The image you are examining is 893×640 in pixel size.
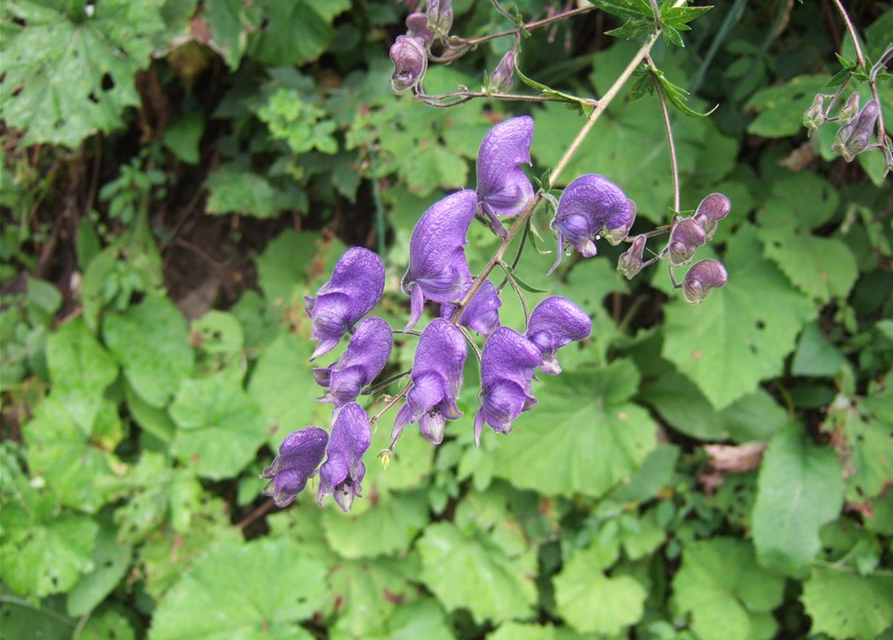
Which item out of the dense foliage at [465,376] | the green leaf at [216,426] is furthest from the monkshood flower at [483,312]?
the green leaf at [216,426]

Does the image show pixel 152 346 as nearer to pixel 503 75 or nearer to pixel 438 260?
pixel 503 75

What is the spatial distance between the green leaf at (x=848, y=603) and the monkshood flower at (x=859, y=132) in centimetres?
158

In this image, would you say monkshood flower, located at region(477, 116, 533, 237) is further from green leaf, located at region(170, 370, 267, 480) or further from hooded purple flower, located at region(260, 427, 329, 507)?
green leaf, located at region(170, 370, 267, 480)

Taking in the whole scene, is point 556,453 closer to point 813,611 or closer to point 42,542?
point 813,611

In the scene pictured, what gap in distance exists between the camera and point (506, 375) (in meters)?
0.94

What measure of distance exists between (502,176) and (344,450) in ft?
1.43

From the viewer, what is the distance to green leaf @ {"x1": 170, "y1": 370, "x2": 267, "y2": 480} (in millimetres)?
2516

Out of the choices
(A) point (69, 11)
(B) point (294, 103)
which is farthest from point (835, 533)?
(A) point (69, 11)

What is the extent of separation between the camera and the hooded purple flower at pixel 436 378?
0.90m

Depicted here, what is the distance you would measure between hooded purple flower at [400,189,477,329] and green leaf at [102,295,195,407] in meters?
1.98

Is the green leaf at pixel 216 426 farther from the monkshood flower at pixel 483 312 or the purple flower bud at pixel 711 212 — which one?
the purple flower bud at pixel 711 212

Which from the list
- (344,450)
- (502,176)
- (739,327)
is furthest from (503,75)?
(739,327)

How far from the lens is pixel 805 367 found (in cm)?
226

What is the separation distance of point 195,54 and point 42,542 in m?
1.75
